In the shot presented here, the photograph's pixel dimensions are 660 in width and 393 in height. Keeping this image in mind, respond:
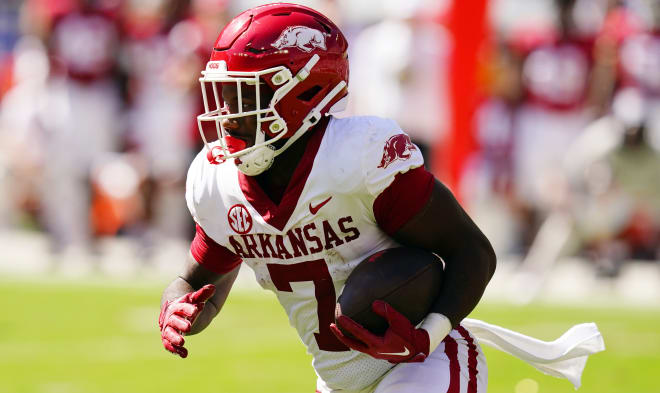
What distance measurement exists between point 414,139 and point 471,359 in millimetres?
4773

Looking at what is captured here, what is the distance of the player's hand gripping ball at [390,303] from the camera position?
2.73m

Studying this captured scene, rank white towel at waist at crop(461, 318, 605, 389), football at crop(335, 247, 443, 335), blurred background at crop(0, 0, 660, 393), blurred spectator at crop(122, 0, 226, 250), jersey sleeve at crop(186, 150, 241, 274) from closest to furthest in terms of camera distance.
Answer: football at crop(335, 247, 443, 335)
jersey sleeve at crop(186, 150, 241, 274)
white towel at waist at crop(461, 318, 605, 389)
blurred background at crop(0, 0, 660, 393)
blurred spectator at crop(122, 0, 226, 250)

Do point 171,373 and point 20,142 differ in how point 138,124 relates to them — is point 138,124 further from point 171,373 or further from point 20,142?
point 171,373

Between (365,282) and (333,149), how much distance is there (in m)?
0.34

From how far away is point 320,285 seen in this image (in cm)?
301

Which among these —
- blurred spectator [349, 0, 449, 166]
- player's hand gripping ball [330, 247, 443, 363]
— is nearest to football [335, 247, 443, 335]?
player's hand gripping ball [330, 247, 443, 363]

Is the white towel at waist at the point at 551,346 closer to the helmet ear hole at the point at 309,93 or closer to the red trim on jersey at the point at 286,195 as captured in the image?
the red trim on jersey at the point at 286,195

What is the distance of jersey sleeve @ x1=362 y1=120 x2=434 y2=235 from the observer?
2834 mm

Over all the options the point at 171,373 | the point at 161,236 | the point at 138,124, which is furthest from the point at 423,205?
the point at 138,124

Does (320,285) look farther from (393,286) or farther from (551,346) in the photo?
(551,346)

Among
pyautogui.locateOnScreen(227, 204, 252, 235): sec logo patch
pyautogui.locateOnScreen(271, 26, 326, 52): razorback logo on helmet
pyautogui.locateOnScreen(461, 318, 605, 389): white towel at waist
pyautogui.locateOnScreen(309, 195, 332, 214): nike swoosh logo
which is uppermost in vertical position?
pyautogui.locateOnScreen(271, 26, 326, 52): razorback logo on helmet

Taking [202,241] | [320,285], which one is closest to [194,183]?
[202,241]

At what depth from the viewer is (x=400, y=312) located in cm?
285

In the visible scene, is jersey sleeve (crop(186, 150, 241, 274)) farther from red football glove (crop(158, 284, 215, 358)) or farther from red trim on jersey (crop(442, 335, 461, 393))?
red trim on jersey (crop(442, 335, 461, 393))
